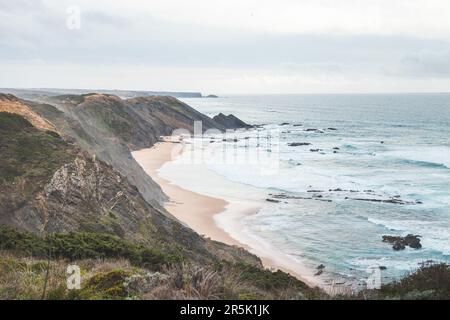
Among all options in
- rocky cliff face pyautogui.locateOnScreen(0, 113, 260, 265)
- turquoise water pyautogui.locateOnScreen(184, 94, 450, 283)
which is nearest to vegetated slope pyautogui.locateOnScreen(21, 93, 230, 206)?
rocky cliff face pyautogui.locateOnScreen(0, 113, 260, 265)

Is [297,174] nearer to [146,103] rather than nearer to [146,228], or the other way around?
[146,228]

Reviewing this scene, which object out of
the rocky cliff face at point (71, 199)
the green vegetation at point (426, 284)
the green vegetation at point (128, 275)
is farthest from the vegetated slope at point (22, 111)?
the green vegetation at point (426, 284)

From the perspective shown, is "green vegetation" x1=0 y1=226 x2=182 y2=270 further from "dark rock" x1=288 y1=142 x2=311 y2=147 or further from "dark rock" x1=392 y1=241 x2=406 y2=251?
"dark rock" x1=288 y1=142 x2=311 y2=147

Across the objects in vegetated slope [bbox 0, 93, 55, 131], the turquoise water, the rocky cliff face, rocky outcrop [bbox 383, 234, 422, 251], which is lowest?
the turquoise water

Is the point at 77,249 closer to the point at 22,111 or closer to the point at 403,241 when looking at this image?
the point at 22,111

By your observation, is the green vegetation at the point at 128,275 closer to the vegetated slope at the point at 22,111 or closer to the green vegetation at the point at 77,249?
the green vegetation at the point at 77,249
